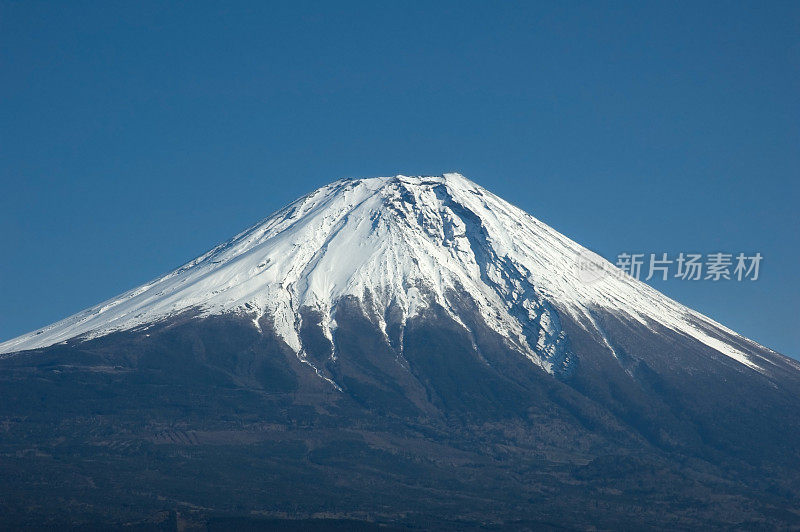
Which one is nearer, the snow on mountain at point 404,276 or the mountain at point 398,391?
the mountain at point 398,391

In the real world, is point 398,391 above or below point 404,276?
below

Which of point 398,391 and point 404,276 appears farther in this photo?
point 404,276

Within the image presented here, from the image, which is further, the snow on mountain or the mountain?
the snow on mountain

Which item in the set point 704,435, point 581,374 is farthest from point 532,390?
point 704,435
